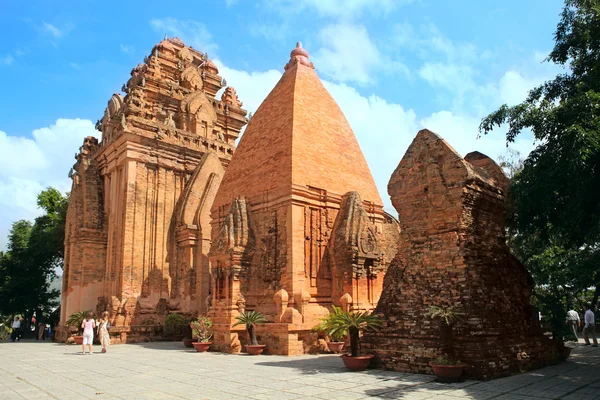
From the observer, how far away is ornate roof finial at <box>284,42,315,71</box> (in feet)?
62.0

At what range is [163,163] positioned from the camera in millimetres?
23125

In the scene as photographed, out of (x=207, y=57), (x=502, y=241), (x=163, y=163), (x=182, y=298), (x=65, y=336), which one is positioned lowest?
(x=65, y=336)

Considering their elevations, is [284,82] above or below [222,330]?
above

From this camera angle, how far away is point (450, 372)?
27.3 feet

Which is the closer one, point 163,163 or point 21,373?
point 21,373

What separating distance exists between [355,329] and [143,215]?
14.4 m

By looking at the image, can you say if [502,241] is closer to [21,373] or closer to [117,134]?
[21,373]

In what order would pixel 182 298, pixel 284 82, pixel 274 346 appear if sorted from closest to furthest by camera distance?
1. pixel 274 346
2. pixel 284 82
3. pixel 182 298

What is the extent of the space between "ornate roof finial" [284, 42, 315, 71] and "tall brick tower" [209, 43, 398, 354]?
2161mm

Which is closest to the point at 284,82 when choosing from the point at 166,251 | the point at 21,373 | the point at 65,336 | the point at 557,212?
the point at 166,251

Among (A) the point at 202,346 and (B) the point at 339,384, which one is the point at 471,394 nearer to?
(B) the point at 339,384

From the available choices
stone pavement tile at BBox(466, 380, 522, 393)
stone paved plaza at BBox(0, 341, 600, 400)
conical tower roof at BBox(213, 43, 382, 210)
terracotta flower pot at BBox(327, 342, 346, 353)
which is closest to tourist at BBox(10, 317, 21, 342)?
stone paved plaza at BBox(0, 341, 600, 400)

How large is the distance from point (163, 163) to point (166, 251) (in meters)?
4.16

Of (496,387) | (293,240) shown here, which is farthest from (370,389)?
(293,240)
